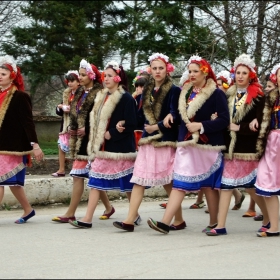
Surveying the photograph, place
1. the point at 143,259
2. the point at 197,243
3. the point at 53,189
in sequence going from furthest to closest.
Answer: the point at 53,189 → the point at 197,243 → the point at 143,259

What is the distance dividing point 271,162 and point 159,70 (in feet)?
5.24

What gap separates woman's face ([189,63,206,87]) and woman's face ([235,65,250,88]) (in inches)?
14.5

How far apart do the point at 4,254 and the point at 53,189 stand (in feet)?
13.0

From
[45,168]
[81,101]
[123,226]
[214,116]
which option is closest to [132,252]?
[123,226]

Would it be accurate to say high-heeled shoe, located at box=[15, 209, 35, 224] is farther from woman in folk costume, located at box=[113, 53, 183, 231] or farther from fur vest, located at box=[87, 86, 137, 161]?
woman in folk costume, located at box=[113, 53, 183, 231]

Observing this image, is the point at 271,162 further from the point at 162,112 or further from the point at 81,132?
the point at 81,132

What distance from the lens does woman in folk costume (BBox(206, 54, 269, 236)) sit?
302 inches

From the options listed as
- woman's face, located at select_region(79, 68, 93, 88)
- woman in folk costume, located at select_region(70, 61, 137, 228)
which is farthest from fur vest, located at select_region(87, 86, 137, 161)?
woman's face, located at select_region(79, 68, 93, 88)

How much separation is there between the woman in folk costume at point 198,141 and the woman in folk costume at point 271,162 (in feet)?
1.39

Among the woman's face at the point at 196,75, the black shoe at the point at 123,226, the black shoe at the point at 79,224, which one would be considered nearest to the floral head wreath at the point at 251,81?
the woman's face at the point at 196,75

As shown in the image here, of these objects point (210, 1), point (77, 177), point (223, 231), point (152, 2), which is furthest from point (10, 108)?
point (152, 2)

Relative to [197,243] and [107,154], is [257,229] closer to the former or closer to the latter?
[197,243]

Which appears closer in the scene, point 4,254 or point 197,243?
point 4,254

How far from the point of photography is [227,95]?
798 cm
